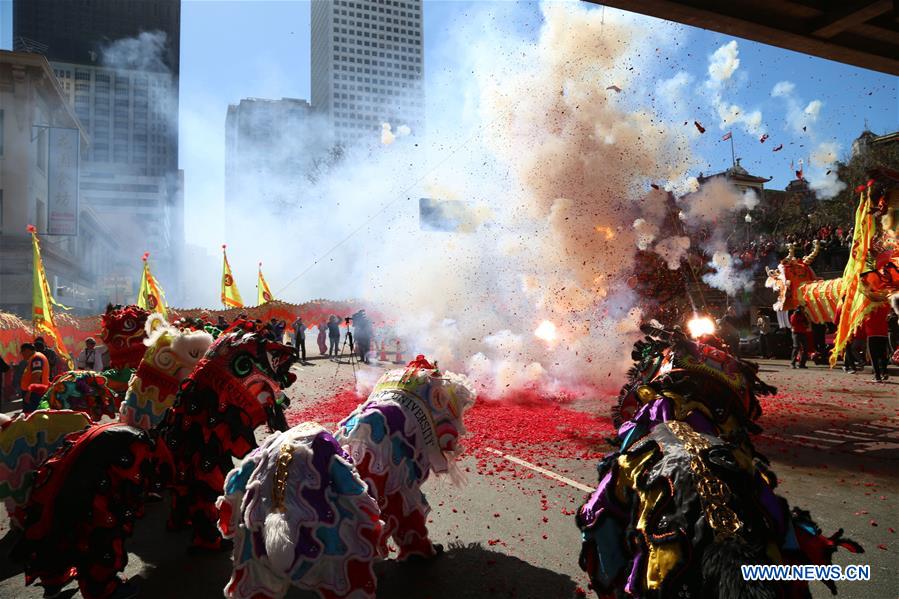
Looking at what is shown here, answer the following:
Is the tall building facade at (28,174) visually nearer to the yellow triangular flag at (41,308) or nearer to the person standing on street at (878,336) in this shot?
the yellow triangular flag at (41,308)

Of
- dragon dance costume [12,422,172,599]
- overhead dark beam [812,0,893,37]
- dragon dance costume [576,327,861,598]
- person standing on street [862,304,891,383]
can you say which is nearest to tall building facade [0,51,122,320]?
dragon dance costume [12,422,172,599]

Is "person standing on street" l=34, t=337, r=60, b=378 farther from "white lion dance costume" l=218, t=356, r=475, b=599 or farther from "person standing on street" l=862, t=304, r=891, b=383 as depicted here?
"person standing on street" l=862, t=304, r=891, b=383

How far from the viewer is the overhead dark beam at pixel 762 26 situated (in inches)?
189

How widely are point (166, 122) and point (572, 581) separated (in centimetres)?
8362

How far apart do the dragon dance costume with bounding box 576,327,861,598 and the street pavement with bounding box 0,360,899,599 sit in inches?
65.2

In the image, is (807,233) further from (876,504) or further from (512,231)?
(876,504)

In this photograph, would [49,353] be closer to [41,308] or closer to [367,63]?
[41,308]

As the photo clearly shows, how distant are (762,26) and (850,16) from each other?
2.28 feet

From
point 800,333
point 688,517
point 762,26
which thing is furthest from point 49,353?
point 800,333

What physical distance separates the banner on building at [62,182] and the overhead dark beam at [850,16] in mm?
35332

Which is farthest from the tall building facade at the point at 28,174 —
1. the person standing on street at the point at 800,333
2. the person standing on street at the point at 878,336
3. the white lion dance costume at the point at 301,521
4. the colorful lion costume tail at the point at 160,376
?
the person standing on street at the point at 878,336

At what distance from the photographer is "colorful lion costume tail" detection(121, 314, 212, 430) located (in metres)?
5.30

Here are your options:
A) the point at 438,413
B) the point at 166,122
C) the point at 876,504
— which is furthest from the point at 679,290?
the point at 166,122

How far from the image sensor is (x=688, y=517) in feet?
6.15
